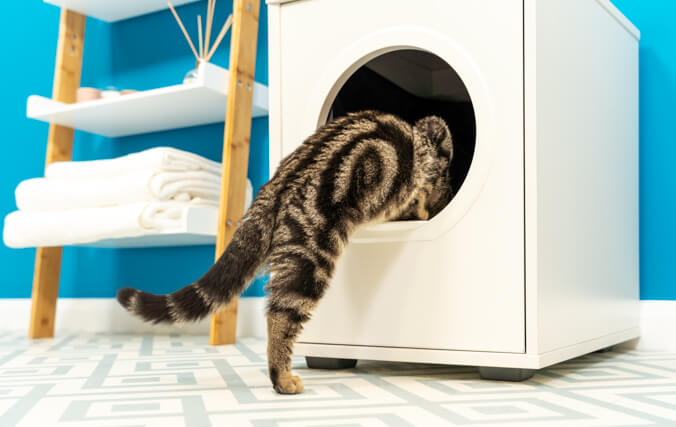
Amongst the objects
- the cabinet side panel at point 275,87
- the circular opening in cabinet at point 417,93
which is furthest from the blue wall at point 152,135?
the cabinet side panel at point 275,87

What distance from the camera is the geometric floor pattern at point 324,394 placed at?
1.08m

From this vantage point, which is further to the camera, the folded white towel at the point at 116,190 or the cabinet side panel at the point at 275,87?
the folded white towel at the point at 116,190

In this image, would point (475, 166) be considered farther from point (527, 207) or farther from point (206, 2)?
point (206, 2)

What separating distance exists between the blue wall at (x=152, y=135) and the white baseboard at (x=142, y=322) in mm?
56

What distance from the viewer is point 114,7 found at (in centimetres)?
281

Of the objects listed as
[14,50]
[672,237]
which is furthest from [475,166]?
[14,50]

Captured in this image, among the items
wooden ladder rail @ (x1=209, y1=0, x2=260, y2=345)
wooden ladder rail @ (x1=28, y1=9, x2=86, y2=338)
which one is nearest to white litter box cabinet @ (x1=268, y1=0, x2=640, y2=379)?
wooden ladder rail @ (x1=209, y1=0, x2=260, y2=345)

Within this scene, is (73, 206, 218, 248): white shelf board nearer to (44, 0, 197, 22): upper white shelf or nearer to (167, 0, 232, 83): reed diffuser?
(167, 0, 232, 83): reed diffuser

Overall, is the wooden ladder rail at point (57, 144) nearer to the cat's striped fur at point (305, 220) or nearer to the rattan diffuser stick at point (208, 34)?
the rattan diffuser stick at point (208, 34)

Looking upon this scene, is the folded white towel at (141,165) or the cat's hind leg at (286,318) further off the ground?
the folded white towel at (141,165)

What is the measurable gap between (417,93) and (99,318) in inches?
72.2

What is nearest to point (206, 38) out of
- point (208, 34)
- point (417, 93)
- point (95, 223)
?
point (208, 34)

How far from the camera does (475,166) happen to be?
1.44 metres

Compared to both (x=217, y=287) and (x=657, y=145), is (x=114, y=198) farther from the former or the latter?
(x=657, y=145)
